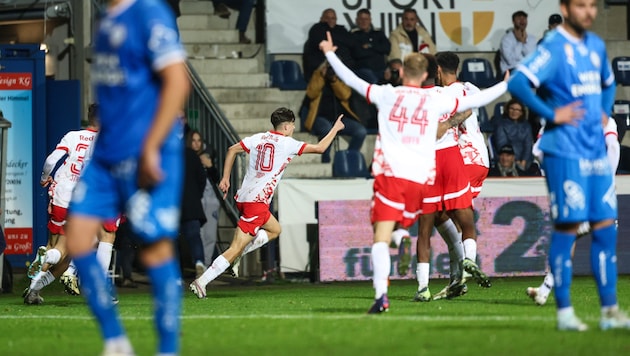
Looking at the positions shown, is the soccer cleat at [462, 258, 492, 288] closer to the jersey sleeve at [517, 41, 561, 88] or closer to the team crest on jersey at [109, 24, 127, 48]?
the jersey sleeve at [517, 41, 561, 88]

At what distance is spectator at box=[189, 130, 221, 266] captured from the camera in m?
19.9

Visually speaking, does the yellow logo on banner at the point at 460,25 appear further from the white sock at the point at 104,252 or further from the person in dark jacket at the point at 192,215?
the white sock at the point at 104,252

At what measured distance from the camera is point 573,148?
8.49 meters

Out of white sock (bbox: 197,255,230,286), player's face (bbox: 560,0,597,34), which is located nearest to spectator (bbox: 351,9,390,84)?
white sock (bbox: 197,255,230,286)

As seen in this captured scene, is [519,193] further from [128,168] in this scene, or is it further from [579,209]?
[128,168]

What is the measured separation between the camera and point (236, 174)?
2008 cm

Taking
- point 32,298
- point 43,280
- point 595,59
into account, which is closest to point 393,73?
point 43,280

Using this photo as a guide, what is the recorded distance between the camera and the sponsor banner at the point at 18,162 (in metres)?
19.5

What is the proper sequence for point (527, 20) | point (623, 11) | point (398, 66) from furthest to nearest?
point (623, 11) < point (527, 20) < point (398, 66)

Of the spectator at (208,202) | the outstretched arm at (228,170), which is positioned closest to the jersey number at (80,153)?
the outstretched arm at (228,170)

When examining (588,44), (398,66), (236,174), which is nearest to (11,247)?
(236,174)

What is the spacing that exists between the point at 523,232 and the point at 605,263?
1005cm

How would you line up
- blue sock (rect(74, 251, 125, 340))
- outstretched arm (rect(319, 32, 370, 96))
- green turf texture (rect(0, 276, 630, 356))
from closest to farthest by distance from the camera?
1. blue sock (rect(74, 251, 125, 340))
2. green turf texture (rect(0, 276, 630, 356))
3. outstretched arm (rect(319, 32, 370, 96))

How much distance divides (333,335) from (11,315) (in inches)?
176
